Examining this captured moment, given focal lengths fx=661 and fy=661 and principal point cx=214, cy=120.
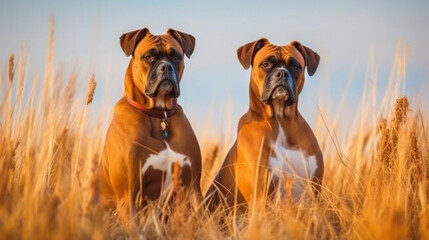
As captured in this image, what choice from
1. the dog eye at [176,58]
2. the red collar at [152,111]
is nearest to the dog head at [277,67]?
the dog eye at [176,58]

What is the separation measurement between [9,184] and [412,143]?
9.76ft

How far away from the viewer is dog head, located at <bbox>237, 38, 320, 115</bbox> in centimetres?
570

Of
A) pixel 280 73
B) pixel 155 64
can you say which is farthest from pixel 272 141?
pixel 155 64

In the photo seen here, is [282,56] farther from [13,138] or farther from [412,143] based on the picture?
[13,138]

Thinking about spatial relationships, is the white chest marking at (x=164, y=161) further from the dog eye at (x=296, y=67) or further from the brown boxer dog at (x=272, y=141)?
the dog eye at (x=296, y=67)

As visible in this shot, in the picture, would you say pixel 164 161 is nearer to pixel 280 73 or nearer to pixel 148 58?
pixel 148 58

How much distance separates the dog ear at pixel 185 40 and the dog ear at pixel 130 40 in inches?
12.8

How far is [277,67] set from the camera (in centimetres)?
587

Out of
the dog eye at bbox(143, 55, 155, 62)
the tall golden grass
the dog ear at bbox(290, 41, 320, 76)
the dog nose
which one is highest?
the dog ear at bbox(290, 41, 320, 76)

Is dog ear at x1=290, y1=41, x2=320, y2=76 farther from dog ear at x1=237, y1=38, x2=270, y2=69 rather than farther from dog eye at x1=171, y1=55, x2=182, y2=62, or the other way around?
dog eye at x1=171, y1=55, x2=182, y2=62

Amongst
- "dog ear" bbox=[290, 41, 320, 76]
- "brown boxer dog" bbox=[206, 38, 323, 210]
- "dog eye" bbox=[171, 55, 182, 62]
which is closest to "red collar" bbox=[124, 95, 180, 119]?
"dog eye" bbox=[171, 55, 182, 62]

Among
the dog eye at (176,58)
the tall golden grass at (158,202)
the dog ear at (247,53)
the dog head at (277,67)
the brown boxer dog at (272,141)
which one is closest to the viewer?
the tall golden grass at (158,202)

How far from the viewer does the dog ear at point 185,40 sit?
20.2 feet

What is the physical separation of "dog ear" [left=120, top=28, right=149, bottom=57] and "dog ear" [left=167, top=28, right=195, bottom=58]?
1.06 ft
